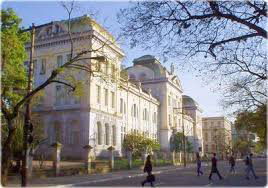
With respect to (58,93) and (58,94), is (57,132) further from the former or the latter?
(58,93)

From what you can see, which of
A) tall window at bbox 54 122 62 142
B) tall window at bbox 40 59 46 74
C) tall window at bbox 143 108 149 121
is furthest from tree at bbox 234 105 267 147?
tall window at bbox 143 108 149 121

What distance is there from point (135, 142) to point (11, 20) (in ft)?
104

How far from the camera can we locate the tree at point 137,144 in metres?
50.2

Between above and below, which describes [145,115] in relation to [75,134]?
above

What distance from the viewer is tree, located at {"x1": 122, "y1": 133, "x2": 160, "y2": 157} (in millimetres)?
50231

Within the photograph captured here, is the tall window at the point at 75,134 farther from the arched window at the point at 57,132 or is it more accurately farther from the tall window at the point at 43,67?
the tall window at the point at 43,67

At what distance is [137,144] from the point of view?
52000 millimetres

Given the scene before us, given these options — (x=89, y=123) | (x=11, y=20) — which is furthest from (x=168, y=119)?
(x=11, y=20)

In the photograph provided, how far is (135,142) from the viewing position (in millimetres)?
52344

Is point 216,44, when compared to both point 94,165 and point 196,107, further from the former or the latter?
point 196,107

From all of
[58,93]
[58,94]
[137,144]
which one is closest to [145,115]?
[137,144]

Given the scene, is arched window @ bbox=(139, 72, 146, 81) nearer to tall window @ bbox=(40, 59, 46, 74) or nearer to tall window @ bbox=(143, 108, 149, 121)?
tall window @ bbox=(143, 108, 149, 121)

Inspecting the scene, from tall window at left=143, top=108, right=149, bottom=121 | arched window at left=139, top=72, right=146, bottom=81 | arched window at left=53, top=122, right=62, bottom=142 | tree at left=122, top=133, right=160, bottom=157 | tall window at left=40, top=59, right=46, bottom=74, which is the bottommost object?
tree at left=122, top=133, right=160, bottom=157

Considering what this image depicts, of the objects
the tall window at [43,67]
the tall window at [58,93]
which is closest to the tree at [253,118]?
the tall window at [58,93]
